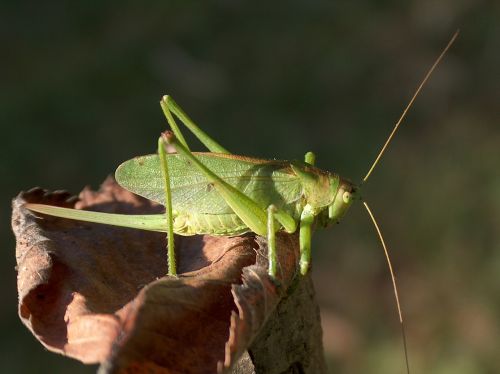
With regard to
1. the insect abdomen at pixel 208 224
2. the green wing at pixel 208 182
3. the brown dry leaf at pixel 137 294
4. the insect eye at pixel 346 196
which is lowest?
the brown dry leaf at pixel 137 294

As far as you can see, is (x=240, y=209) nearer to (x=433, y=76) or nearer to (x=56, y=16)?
(x=433, y=76)

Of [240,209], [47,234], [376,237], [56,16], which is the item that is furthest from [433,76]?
[47,234]

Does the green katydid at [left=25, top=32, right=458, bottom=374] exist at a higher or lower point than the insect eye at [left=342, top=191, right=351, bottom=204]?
lower

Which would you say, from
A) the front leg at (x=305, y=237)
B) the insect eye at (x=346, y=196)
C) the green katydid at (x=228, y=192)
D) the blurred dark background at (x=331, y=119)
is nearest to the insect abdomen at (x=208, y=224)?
the green katydid at (x=228, y=192)

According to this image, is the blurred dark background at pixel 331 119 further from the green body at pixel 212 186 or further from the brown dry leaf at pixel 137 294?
the brown dry leaf at pixel 137 294

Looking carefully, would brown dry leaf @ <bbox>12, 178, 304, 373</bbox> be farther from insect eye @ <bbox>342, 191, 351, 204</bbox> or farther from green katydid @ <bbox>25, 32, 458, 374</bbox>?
insect eye @ <bbox>342, 191, 351, 204</bbox>

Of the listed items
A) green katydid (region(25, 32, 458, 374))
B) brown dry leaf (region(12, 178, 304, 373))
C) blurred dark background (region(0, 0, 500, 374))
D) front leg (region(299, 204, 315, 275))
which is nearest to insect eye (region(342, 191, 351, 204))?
green katydid (region(25, 32, 458, 374))

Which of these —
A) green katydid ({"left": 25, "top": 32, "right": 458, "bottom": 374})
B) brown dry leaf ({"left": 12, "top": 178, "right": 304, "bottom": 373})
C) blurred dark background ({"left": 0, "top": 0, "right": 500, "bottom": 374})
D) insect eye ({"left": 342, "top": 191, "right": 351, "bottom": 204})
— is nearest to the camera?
brown dry leaf ({"left": 12, "top": 178, "right": 304, "bottom": 373})
